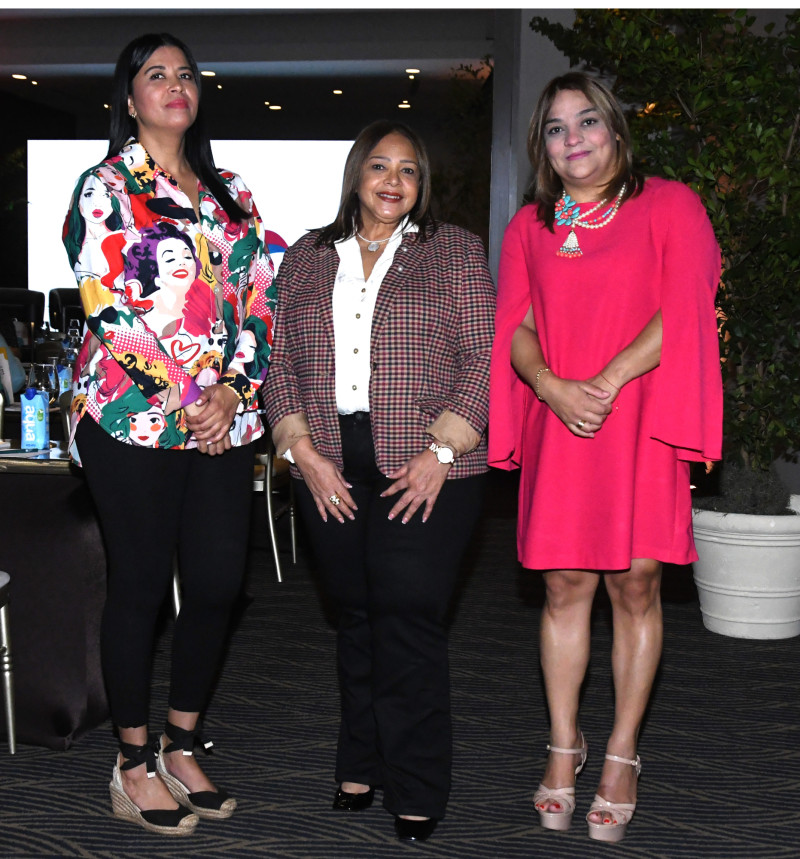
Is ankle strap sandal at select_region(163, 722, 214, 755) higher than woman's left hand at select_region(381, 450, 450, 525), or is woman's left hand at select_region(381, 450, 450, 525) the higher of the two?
woman's left hand at select_region(381, 450, 450, 525)

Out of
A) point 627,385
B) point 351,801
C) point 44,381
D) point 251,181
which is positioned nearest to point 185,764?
point 351,801

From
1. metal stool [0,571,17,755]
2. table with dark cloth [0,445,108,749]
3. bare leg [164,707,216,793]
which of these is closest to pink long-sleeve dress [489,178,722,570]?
bare leg [164,707,216,793]

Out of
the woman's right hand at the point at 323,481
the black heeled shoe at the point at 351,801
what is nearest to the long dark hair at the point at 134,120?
the woman's right hand at the point at 323,481

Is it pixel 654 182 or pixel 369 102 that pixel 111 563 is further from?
pixel 369 102

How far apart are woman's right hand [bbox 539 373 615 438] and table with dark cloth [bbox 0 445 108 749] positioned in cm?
148

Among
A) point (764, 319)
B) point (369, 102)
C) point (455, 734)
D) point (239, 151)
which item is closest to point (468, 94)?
point (369, 102)

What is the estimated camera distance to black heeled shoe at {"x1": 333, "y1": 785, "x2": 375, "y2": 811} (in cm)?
256

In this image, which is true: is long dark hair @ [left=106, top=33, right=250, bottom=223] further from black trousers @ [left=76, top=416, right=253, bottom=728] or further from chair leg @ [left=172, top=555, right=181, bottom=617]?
chair leg @ [left=172, top=555, right=181, bottom=617]

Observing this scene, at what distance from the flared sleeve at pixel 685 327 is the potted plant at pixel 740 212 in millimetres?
1559

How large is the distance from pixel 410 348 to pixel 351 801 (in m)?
1.17

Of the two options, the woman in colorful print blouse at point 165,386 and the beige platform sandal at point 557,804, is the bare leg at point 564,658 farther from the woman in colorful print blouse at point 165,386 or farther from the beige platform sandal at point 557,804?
the woman in colorful print blouse at point 165,386

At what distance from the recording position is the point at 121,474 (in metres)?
2.29

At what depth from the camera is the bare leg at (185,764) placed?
8.23ft

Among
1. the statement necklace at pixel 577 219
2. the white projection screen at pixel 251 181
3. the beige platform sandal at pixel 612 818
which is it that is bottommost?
the beige platform sandal at pixel 612 818
